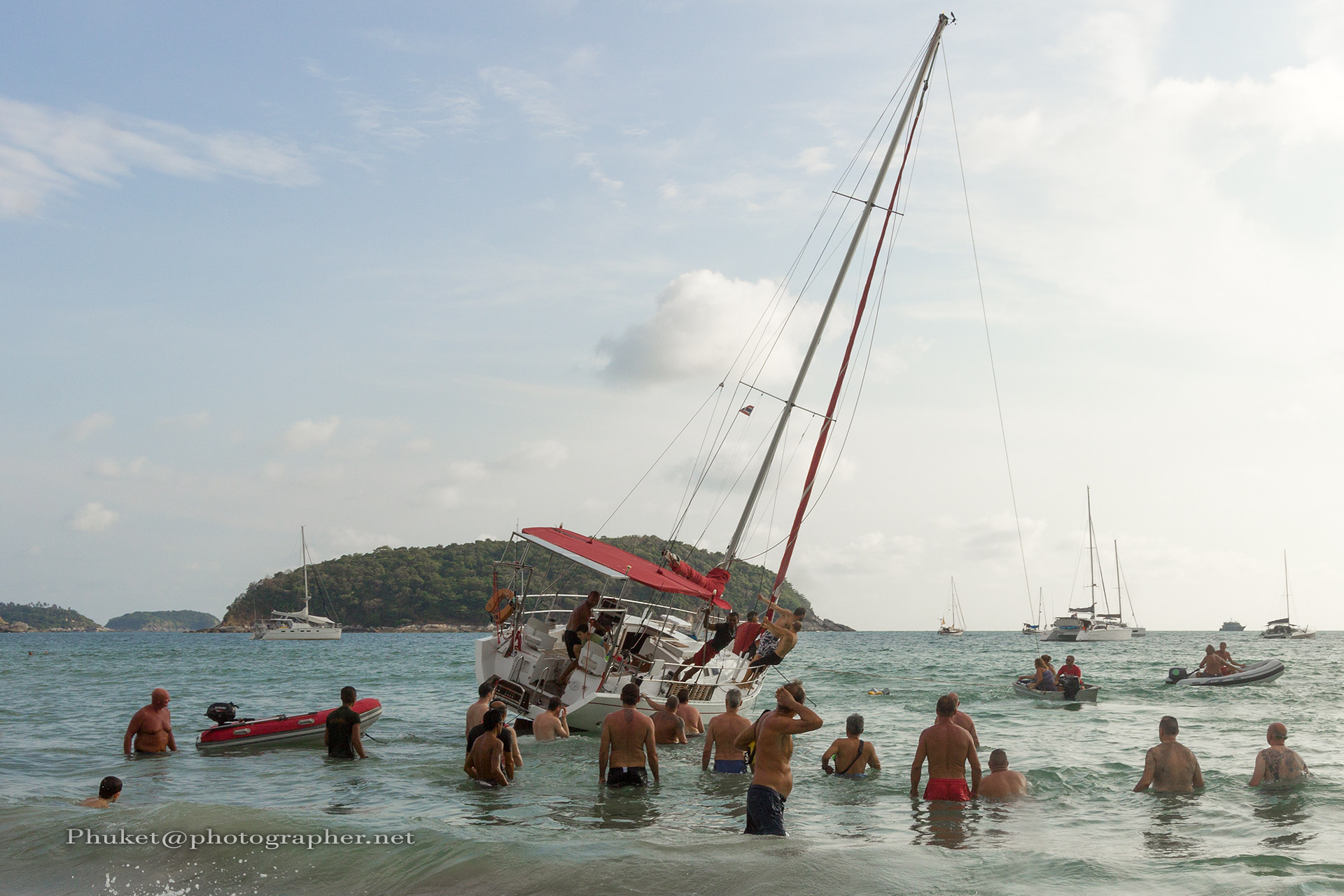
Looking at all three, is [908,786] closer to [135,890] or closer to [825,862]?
[825,862]

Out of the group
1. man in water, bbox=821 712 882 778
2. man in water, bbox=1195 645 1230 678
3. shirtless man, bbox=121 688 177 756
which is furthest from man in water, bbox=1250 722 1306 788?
man in water, bbox=1195 645 1230 678

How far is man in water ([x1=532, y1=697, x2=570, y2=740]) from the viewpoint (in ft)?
52.1

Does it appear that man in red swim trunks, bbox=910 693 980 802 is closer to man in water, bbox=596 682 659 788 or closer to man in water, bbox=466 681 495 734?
man in water, bbox=596 682 659 788

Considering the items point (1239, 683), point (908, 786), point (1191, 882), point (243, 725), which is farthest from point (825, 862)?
point (1239, 683)

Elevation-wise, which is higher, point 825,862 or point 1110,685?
point 825,862

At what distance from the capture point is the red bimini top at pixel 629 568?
1611 centimetres

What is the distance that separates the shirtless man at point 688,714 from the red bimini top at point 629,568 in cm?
187

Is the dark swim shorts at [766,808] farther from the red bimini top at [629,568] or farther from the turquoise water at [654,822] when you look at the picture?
the red bimini top at [629,568]

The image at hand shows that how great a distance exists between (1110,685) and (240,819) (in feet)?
108

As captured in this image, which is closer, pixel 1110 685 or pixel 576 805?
pixel 576 805

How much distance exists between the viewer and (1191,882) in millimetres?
8562

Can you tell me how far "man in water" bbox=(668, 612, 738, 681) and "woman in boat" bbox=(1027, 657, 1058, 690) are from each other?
13.0 m

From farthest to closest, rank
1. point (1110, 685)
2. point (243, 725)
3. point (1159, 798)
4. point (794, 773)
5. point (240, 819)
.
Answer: point (1110, 685) < point (243, 725) < point (794, 773) < point (1159, 798) < point (240, 819)

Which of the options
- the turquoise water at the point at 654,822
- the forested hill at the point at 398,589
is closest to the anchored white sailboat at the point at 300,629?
the forested hill at the point at 398,589
